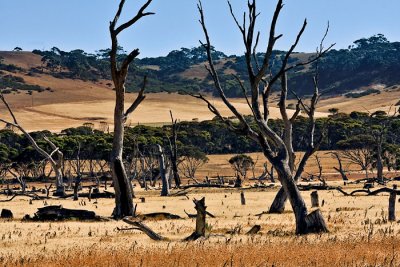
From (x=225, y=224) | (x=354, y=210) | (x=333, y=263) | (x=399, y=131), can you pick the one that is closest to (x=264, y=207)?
(x=354, y=210)

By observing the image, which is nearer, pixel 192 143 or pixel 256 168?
pixel 256 168

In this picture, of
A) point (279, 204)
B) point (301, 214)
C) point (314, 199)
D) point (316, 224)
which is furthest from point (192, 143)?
point (316, 224)

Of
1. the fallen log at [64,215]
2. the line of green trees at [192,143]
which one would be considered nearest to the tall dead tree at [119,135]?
the fallen log at [64,215]

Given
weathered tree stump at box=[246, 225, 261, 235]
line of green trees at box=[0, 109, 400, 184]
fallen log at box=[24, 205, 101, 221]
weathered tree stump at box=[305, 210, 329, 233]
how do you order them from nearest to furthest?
weathered tree stump at box=[305, 210, 329, 233] → weathered tree stump at box=[246, 225, 261, 235] → fallen log at box=[24, 205, 101, 221] → line of green trees at box=[0, 109, 400, 184]

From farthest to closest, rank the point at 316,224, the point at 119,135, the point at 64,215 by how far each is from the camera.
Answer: the point at 119,135 → the point at 64,215 → the point at 316,224

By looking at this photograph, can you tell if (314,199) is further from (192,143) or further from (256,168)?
(192,143)

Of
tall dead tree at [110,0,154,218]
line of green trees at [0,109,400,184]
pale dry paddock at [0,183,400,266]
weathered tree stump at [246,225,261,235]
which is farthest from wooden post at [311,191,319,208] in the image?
line of green trees at [0,109,400,184]

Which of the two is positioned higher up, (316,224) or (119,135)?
(119,135)

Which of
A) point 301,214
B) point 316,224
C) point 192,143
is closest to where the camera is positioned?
point 316,224

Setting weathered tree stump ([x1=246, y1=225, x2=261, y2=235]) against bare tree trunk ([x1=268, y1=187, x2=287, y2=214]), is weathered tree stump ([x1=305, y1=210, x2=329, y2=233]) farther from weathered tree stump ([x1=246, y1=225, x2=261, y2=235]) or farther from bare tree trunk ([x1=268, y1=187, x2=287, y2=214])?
bare tree trunk ([x1=268, y1=187, x2=287, y2=214])

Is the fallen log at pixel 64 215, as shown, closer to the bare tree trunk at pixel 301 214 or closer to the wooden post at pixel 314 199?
the bare tree trunk at pixel 301 214

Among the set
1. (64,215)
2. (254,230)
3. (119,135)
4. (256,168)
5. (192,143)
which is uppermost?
(119,135)

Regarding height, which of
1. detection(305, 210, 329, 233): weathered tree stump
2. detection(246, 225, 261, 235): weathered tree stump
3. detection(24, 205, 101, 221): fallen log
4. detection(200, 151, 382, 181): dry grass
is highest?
detection(305, 210, 329, 233): weathered tree stump

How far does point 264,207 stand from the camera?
35.0 metres
